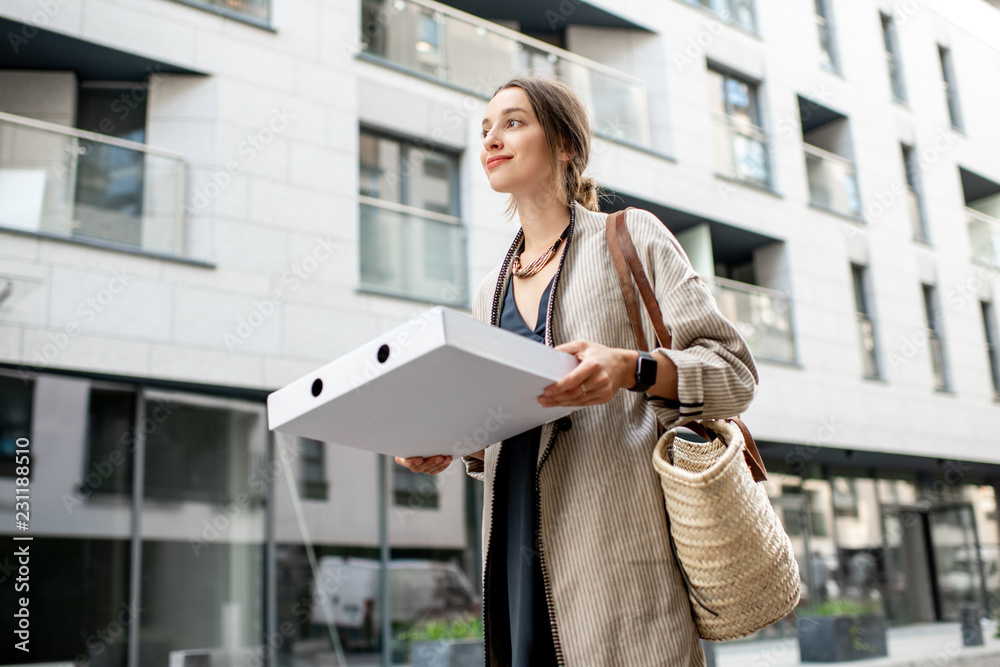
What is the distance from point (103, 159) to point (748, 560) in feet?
26.0

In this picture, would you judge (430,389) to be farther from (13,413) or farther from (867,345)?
(867,345)

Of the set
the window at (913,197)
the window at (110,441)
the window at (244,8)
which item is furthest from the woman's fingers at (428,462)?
the window at (913,197)

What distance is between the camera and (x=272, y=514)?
8.62m

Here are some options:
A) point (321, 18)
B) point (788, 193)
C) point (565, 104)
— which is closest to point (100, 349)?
point (321, 18)

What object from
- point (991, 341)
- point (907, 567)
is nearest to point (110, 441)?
point (907, 567)

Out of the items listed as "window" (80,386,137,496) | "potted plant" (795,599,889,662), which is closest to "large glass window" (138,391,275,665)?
"window" (80,386,137,496)

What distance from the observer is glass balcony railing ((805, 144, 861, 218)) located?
1566 centimetres

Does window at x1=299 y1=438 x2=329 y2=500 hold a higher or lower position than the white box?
higher

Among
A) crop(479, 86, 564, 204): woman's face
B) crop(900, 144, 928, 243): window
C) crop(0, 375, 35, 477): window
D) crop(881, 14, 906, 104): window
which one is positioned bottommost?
crop(479, 86, 564, 204): woman's face

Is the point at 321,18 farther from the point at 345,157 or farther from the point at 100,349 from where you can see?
the point at 100,349

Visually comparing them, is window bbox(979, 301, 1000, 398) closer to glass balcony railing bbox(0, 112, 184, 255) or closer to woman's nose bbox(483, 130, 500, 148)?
glass balcony railing bbox(0, 112, 184, 255)

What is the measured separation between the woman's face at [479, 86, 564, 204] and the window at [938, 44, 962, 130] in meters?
21.0

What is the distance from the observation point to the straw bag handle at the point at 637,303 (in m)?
1.62

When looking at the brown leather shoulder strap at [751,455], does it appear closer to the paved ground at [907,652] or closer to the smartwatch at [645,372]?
the smartwatch at [645,372]
